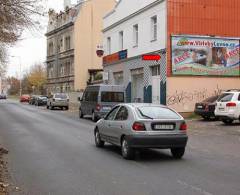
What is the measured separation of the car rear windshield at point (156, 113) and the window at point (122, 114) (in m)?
0.42

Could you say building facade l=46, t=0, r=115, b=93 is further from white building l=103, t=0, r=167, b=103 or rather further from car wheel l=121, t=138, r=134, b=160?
car wheel l=121, t=138, r=134, b=160

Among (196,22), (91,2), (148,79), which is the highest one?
(91,2)

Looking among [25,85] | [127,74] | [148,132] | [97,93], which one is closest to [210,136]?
[148,132]

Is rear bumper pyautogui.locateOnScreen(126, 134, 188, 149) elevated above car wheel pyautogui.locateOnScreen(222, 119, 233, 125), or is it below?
above

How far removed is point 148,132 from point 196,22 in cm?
2215

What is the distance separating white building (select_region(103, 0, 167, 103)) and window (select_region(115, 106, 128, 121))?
19.2m

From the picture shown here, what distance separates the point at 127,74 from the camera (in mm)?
41156

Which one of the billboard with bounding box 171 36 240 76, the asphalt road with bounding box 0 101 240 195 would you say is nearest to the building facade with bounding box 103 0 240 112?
the billboard with bounding box 171 36 240 76

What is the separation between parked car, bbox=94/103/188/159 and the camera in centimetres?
1290

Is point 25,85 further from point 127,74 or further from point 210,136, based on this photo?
point 210,136

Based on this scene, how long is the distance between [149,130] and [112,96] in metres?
16.4

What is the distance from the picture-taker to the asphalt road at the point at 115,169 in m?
Answer: 9.09

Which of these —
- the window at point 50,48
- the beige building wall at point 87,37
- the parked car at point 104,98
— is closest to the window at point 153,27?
the parked car at point 104,98

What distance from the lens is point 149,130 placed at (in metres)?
13.0
